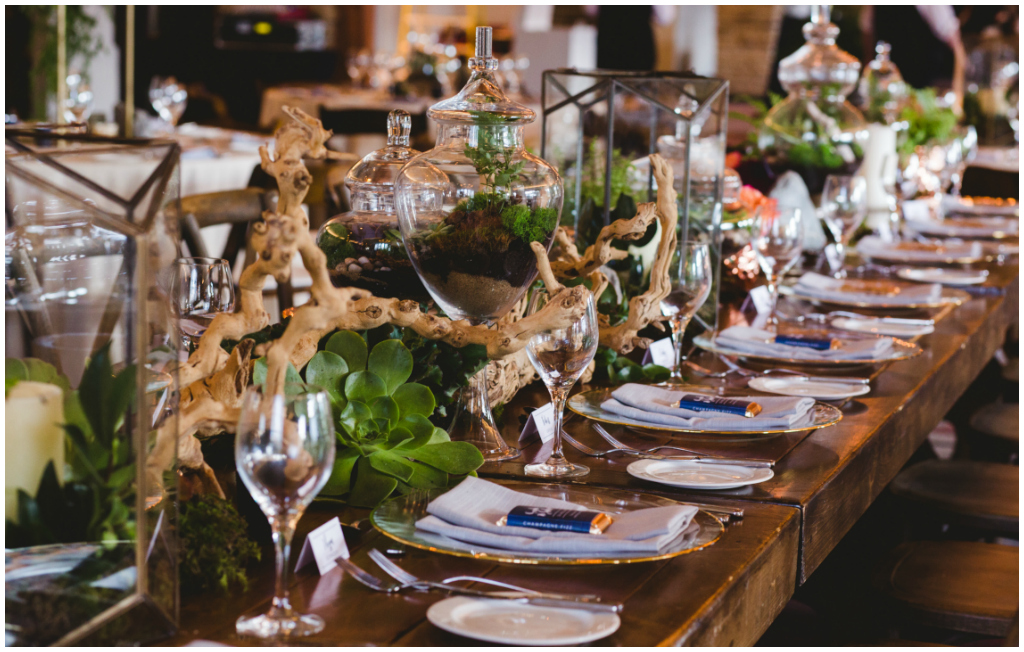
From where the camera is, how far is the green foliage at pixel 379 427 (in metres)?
1.01

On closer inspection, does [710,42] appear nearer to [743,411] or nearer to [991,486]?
[991,486]

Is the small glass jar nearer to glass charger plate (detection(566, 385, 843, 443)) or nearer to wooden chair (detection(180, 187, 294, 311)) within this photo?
wooden chair (detection(180, 187, 294, 311))

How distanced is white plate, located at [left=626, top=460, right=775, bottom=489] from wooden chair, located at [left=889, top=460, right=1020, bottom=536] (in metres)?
0.92

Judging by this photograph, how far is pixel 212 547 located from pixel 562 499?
0.32m

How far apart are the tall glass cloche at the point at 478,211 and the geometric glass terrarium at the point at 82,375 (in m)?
0.43

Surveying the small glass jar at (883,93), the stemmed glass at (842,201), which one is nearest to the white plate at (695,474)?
the stemmed glass at (842,201)

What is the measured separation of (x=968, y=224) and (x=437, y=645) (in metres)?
2.94

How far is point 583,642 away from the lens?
0.74 m

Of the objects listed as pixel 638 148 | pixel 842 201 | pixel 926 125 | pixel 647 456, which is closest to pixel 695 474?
pixel 647 456

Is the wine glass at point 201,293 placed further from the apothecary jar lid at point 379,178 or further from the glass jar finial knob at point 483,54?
the glass jar finial knob at point 483,54

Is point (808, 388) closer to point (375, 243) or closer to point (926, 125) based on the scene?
point (375, 243)

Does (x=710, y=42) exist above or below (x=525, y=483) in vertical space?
above

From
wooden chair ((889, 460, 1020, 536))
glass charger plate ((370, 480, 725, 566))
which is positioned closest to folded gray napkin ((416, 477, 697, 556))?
glass charger plate ((370, 480, 725, 566))

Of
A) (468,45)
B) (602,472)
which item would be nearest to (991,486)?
(602,472)
